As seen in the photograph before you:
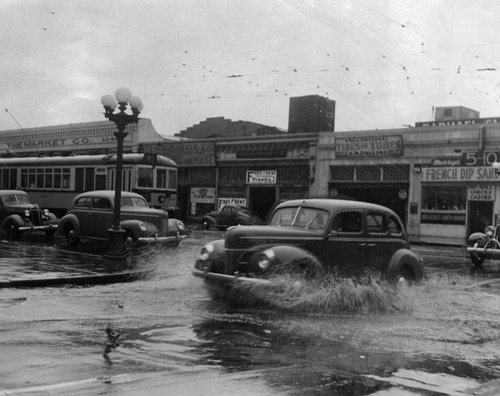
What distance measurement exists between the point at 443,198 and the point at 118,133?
20.5m

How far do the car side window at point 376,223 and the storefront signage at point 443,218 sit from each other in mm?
21032

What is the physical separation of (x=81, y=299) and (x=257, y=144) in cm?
2860

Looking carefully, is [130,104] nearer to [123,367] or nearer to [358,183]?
[123,367]

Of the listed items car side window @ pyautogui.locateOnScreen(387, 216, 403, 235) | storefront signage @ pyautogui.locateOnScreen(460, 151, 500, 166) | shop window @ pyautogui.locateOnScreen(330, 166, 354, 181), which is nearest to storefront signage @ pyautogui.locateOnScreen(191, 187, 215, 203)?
shop window @ pyautogui.locateOnScreen(330, 166, 354, 181)

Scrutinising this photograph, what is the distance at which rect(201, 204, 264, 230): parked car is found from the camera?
30.9 metres

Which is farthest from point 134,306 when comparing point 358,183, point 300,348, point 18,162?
point 358,183

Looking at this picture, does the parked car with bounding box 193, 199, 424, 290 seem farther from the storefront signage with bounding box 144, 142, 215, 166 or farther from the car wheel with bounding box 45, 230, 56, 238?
the storefront signage with bounding box 144, 142, 215, 166

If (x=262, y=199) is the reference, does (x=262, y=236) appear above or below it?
below

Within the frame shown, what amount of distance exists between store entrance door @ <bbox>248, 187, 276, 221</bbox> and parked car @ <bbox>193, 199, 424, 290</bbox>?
26.0 meters

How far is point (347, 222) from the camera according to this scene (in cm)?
966

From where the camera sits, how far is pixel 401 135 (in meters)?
31.6

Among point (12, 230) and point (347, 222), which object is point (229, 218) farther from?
point (347, 222)

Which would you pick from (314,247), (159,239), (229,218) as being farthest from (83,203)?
(229,218)

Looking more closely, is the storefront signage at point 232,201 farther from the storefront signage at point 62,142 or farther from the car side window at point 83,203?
the car side window at point 83,203
